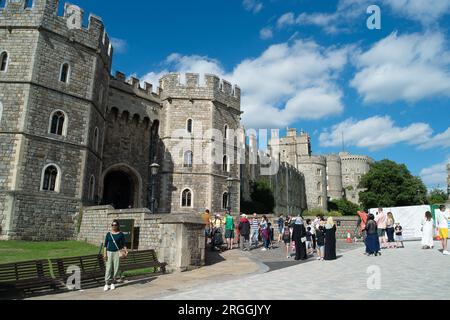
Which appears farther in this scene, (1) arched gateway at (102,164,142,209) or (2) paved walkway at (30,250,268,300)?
(1) arched gateway at (102,164,142,209)

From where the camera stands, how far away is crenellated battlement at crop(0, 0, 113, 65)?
58.0 ft

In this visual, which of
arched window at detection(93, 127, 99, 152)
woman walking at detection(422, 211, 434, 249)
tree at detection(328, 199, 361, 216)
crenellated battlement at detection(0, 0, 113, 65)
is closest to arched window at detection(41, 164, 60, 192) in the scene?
arched window at detection(93, 127, 99, 152)

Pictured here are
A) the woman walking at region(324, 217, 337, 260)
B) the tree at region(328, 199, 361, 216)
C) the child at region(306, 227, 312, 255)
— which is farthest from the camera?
the tree at region(328, 199, 361, 216)

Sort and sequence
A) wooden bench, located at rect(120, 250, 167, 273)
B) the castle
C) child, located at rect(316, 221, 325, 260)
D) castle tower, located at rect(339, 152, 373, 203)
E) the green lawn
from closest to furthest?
wooden bench, located at rect(120, 250, 167, 273) → the green lawn → child, located at rect(316, 221, 325, 260) → the castle → castle tower, located at rect(339, 152, 373, 203)

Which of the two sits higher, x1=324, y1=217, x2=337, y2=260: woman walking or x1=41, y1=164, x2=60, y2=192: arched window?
x1=41, y1=164, x2=60, y2=192: arched window

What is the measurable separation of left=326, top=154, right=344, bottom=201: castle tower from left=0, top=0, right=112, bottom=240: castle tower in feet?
212

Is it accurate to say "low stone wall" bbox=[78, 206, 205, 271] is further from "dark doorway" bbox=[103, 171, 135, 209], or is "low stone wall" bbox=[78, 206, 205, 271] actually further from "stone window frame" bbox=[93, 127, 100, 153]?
"dark doorway" bbox=[103, 171, 135, 209]

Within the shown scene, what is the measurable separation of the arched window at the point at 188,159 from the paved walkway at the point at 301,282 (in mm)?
12851

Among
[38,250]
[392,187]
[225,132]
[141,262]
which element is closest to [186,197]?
[225,132]

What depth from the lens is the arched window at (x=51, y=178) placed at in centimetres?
1703

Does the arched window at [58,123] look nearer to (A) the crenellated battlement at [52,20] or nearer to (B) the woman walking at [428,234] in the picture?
(A) the crenellated battlement at [52,20]

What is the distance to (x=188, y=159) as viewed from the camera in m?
24.8

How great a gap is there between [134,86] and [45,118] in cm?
862

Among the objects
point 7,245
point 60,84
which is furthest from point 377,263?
point 60,84
